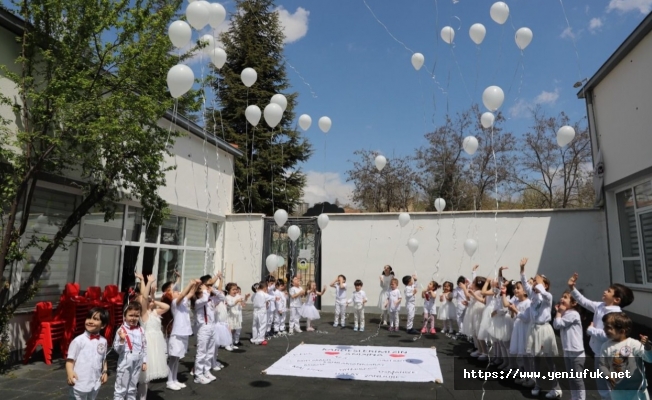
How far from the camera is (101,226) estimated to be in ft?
28.9

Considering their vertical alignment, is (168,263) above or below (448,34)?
below

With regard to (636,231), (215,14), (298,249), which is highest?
(215,14)

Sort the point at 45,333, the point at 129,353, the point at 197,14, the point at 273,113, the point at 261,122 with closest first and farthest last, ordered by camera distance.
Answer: the point at 129,353, the point at 197,14, the point at 45,333, the point at 273,113, the point at 261,122

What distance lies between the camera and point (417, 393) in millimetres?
5148

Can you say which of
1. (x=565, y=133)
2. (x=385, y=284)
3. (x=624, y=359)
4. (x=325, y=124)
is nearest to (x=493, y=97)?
(x=565, y=133)

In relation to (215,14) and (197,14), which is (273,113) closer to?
(215,14)

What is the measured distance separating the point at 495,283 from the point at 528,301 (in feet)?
4.57

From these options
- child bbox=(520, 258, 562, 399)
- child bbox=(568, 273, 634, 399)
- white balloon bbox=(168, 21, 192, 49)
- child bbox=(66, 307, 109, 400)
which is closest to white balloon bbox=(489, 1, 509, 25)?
child bbox=(520, 258, 562, 399)

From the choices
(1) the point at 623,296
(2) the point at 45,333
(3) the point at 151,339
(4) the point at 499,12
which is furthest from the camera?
(4) the point at 499,12

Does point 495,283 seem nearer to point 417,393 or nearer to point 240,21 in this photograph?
point 417,393

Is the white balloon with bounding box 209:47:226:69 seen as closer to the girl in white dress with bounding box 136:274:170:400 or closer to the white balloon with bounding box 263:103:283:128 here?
the white balloon with bounding box 263:103:283:128

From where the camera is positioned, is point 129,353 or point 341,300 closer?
point 129,353

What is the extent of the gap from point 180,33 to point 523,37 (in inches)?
227

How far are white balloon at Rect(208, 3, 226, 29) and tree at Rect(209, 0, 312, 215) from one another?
12.3 m
